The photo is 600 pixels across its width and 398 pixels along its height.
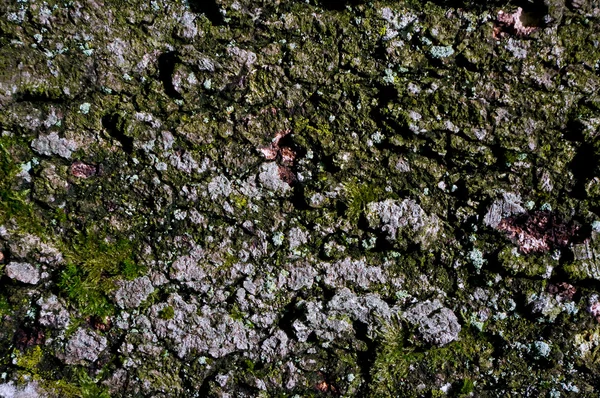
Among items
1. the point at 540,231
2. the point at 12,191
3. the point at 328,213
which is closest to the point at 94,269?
the point at 12,191

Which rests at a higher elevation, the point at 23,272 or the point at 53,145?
the point at 53,145

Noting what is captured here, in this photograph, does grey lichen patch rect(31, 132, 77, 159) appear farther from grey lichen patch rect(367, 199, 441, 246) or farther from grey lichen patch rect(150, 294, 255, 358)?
grey lichen patch rect(367, 199, 441, 246)

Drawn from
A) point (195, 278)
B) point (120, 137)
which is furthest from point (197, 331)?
point (120, 137)

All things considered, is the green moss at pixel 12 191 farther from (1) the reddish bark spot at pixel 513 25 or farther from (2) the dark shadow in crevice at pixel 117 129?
(1) the reddish bark spot at pixel 513 25

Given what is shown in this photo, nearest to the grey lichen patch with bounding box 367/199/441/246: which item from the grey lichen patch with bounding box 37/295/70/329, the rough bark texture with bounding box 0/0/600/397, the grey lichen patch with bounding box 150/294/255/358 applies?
the rough bark texture with bounding box 0/0/600/397

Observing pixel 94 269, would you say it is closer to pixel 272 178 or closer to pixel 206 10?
pixel 272 178

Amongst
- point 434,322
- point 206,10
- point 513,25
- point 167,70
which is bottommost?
point 434,322

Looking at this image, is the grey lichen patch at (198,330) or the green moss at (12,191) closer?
the green moss at (12,191)

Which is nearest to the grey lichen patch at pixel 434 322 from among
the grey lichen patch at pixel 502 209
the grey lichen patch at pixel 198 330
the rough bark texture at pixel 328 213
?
the rough bark texture at pixel 328 213

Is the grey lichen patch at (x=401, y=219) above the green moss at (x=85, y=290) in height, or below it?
above
